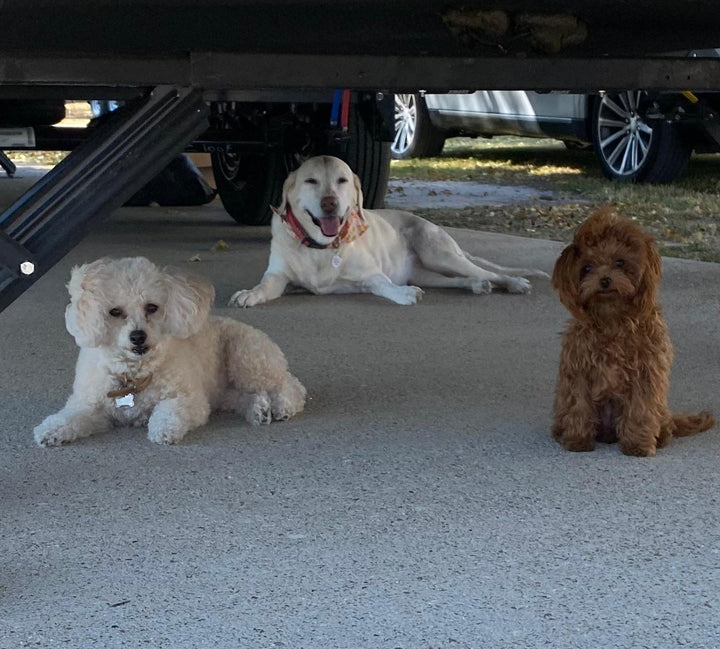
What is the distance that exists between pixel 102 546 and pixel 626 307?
171 cm

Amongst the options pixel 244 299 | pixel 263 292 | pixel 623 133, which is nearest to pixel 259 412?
pixel 244 299

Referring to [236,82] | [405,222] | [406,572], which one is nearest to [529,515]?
[406,572]

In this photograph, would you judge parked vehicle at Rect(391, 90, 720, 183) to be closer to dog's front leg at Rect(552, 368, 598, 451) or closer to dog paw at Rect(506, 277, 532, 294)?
dog paw at Rect(506, 277, 532, 294)

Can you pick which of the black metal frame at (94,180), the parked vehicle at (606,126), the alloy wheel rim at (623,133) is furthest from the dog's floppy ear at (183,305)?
the alloy wheel rim at (623,133)

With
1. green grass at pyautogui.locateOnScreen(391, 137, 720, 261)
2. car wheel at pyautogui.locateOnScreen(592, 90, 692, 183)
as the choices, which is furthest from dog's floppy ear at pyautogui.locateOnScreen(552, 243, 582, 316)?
car wheel at pyautogui.locateOnScreen(592, 90, 692, 183)

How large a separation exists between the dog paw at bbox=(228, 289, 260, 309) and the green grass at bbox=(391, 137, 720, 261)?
3.08 metres

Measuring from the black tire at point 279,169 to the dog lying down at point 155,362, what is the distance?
3.71 m

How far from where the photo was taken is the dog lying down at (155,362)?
3889 mm

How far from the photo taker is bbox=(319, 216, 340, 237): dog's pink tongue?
6.72 metres

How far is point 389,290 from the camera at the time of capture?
6.65 m

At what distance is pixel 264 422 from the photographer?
4.18 m

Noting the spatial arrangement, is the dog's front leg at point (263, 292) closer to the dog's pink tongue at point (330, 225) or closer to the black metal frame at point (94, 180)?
the dog's pink tongue at point (330, 225)

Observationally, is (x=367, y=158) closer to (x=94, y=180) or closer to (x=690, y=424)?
(x=690, y=424)

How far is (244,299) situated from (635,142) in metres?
6.71
